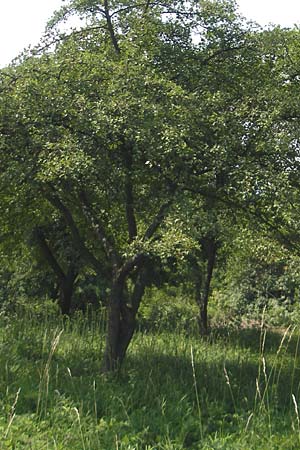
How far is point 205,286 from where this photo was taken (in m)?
13.0

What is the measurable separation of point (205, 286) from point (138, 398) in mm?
6890

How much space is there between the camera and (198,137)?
657cm

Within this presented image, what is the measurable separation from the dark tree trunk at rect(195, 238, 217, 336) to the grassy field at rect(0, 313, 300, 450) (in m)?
2.76

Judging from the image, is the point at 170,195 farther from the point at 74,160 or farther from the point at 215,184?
the point at 74,160

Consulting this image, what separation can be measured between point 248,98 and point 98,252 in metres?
3.97

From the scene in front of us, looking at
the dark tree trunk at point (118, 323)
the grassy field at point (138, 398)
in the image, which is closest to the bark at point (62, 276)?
the grassy field at point (138, 398)

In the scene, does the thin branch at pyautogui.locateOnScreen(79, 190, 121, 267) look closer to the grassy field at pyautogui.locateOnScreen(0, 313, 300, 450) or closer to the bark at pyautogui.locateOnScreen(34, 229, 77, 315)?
the grassy field at pyautogui.locateOnScreen(0, 313, 300, 450)

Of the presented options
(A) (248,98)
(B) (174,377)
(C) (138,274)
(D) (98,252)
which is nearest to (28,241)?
(D) (98,252)

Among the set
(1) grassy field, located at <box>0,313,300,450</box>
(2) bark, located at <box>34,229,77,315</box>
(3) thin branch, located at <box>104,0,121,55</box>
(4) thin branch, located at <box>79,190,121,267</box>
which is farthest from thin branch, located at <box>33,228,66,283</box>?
(3) thin branch, located at <box>104,0,121,55</box>

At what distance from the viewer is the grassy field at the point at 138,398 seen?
5.03 meters

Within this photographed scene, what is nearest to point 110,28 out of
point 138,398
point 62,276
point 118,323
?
point 118,323

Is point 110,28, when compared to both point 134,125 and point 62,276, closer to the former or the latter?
point 134,125

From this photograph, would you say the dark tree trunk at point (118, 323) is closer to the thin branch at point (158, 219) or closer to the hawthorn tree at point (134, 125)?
the hawthorn tree at point (134, 125)

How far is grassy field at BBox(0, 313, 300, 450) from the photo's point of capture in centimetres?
503
